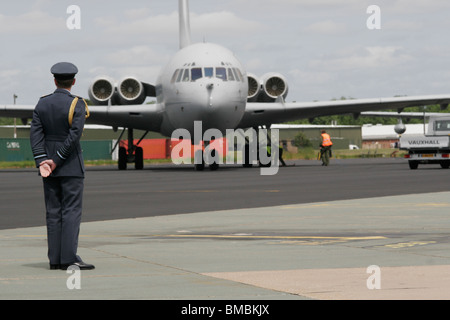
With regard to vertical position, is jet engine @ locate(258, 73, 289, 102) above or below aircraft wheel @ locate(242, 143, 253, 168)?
above

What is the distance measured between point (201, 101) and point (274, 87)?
863 cm

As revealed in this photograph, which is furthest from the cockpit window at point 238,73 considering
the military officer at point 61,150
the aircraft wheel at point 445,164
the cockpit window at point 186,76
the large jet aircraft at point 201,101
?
the military officer at point 61,150

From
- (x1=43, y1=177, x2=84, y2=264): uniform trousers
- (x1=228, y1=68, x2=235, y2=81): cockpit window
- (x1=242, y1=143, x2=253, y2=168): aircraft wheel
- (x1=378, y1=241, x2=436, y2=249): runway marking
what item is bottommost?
(x1=378, y1=241, x2=436, y2=249): runway marking

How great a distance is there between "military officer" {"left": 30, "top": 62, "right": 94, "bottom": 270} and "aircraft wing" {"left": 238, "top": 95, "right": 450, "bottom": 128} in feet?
101

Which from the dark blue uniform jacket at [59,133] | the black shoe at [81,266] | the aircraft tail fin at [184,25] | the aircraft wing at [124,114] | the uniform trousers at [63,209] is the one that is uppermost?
the aircraft tail fin at [184,25]

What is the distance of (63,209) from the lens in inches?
365

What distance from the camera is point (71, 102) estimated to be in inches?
365

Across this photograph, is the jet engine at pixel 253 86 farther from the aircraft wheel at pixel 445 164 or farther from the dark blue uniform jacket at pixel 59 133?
the dark blue uniform jacket at pixel 59 133

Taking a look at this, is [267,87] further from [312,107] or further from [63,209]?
[63,209]

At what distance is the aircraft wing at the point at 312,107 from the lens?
40.8 meters

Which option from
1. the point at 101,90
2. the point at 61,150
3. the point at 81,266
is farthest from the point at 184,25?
the point at 81,266

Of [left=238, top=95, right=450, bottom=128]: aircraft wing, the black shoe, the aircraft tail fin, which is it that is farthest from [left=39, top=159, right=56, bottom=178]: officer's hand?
the aircraft tail fin

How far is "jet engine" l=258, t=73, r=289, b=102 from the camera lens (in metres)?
43.7

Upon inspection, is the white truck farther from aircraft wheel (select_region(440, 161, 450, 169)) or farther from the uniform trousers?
the uniform trousers
